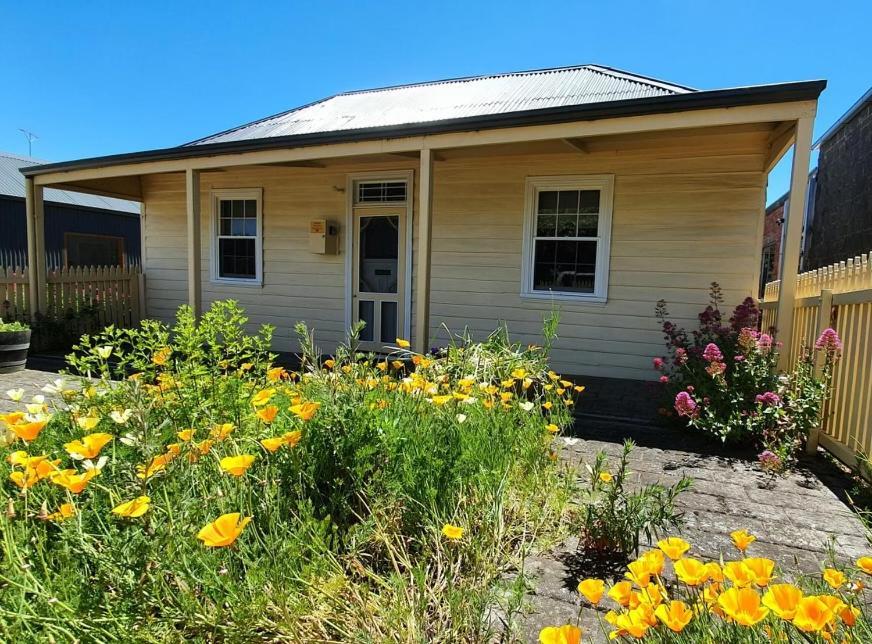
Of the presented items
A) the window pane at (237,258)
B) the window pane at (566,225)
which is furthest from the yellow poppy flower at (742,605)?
the window pane at (237,258)

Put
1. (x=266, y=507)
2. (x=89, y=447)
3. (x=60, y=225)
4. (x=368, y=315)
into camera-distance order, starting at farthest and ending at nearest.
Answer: (x=60, y=225)
(x=368, y=315)
(x=266, y=507)
(x=89, y=447)

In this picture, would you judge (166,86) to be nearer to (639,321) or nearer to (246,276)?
(246,276)

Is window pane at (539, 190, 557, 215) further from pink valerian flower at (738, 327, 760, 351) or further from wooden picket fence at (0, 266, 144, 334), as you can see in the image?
wooden picket fence at (0, 266, 144, 334)

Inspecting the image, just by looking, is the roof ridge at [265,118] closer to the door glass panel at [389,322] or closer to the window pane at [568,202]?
the door glass panel at [389,322]

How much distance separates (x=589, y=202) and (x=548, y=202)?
51 cm

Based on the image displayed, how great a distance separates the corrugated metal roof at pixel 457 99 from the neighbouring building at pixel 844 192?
534 centimetres

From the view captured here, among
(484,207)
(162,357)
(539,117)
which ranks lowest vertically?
(162,357)

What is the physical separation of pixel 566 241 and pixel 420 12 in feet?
15.2

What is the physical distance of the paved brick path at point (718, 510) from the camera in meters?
1.78

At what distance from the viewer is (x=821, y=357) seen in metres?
3.72

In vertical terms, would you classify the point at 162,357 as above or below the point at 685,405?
above

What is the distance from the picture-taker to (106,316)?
8516 mm

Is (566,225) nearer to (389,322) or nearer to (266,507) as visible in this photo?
(389,322)

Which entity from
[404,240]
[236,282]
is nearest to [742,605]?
[404,240]
